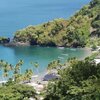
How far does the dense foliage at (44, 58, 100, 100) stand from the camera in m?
37.4

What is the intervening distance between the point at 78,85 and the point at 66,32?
296 ft

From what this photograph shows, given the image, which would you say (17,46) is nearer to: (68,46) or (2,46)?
(2,46)

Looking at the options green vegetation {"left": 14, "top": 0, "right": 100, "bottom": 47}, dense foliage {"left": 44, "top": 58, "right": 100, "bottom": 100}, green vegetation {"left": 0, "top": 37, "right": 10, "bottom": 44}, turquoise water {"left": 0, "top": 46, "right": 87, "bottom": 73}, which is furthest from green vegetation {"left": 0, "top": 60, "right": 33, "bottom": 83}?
green vegetation {"left": 0, "top": 37, "right": 10, "bottom": 44}

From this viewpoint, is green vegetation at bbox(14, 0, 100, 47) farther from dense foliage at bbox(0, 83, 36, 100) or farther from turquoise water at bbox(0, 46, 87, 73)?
dense foliage at bbox(0, 83, 36, 100)

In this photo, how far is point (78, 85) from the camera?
135 ft

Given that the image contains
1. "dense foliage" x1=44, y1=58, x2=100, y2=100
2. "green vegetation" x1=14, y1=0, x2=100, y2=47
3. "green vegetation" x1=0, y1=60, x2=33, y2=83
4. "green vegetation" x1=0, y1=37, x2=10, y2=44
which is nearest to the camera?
"dense foliage" x1=44, y1=58, x2=100, y2=100

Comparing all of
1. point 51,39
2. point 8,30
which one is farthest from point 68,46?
point 8,30

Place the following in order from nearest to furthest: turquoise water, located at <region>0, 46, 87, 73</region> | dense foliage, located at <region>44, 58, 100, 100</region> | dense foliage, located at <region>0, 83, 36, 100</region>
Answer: dense foliage, located at <region>44, 58, 100, 100</region> < dense foliage, located at <region>0, 83, 36, 100</region> < turquoise water, located at <region>0, 46, 87, 73</region>

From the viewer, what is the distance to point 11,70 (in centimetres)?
8538

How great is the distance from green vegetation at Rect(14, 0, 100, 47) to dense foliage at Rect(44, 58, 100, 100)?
257 feet

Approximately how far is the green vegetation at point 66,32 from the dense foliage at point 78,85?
3084 inches

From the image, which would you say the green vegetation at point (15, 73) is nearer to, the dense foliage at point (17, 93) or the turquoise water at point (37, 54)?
the turquoise water at point (37, 54)

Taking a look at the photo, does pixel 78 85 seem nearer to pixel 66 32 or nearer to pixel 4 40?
pixel 66 32

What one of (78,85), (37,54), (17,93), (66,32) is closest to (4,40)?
(37,54)
